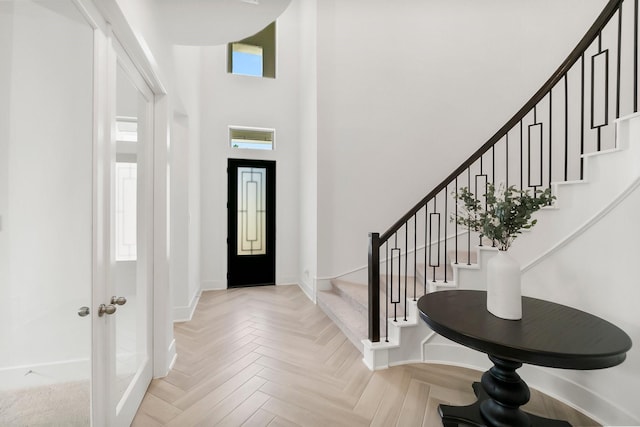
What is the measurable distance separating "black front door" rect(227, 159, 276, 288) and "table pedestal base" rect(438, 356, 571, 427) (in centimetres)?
361

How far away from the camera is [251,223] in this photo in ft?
16.0

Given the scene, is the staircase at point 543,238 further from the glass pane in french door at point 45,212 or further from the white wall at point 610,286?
the glass pane in french door at point 45,212

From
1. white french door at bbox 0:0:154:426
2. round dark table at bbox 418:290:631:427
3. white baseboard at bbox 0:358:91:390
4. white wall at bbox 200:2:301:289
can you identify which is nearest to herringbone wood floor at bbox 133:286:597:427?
round dark table at bbox 418:290:631:427

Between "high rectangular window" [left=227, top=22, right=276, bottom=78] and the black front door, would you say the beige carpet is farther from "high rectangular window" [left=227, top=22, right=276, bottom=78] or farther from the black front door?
"high rectangular window" [left=227, top=22, right=276, bottom=78]

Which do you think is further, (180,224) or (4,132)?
(180,224)

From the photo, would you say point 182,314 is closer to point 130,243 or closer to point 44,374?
point 130,243

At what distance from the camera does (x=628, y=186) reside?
1.64 m

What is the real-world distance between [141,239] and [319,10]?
379cm

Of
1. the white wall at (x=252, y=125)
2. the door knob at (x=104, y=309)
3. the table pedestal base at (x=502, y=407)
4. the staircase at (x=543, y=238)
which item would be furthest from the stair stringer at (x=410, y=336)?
the white wall at (x=252, y=125)

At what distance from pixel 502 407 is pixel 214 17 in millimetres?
3142

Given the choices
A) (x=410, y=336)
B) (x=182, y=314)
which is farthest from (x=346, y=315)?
(x=182, y=314)

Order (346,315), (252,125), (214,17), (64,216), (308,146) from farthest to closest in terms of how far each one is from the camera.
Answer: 1. (252,125)
2. (308,146)
3. (346,315)
4. (214,17)
5. (64,216)

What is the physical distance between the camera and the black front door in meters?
4.77

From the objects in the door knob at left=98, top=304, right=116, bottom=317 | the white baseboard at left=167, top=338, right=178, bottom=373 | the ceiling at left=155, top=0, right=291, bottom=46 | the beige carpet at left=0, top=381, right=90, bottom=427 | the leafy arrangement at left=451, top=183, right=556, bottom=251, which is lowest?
the white baseboard at left=167, top=338, right=178, bottom=373
